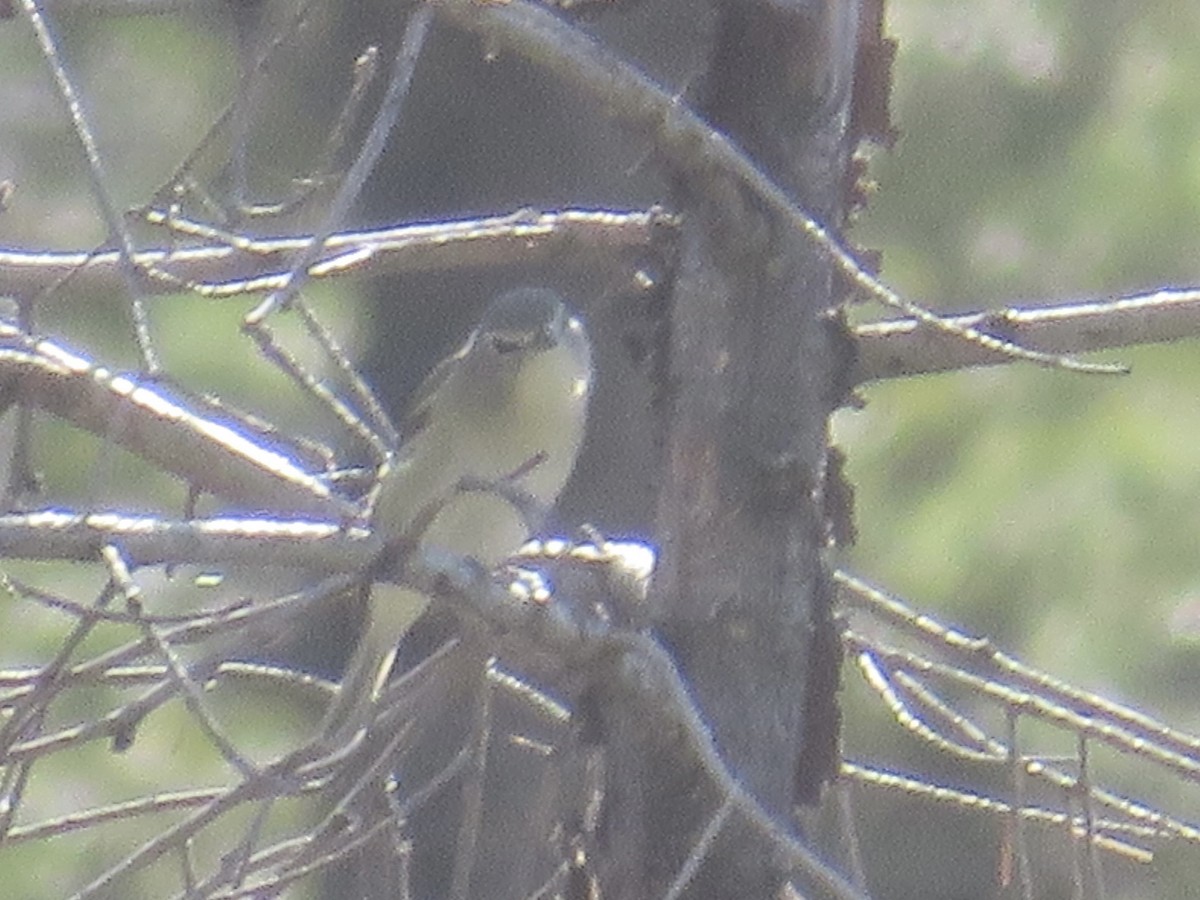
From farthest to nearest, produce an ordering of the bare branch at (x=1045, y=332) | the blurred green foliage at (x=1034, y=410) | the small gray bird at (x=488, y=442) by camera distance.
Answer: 1. the blurred green foliage at (x=1034, y=410)
2. the small gray bird at (x=488, y=442)
3. the bare branch at (x=1045, y=332)

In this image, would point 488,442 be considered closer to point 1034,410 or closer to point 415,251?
point 415,251

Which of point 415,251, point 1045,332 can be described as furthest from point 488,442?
point 1045,332

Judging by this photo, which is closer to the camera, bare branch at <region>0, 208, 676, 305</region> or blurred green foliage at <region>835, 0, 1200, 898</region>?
bare branch at <region>0, 208, 676, 305</region>

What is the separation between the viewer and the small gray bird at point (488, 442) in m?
3.79

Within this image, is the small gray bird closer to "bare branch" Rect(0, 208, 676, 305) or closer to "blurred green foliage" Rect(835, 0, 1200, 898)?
"bare branch" Rect(0, 208, 676, 305)

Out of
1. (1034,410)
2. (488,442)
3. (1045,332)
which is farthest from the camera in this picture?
(1034,410)

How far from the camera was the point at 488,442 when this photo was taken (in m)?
3.86

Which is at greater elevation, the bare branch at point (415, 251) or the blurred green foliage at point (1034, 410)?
the blurred green foliage at point (1034, 410)

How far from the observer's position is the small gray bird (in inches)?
149

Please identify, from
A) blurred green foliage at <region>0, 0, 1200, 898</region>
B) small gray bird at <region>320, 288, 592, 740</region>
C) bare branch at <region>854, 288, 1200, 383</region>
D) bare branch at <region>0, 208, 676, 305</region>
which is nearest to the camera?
bare branch at <region>854, 288, 1200, 383</region>

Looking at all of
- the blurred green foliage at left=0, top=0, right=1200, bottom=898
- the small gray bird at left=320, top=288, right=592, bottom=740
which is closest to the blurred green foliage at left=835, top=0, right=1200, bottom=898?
the blurred green foliage at left=0, top=0, right=1200, bottom=898

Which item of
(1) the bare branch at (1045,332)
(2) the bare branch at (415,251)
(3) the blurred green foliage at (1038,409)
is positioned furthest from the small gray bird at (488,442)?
(1) the bare branch at (1045,332)

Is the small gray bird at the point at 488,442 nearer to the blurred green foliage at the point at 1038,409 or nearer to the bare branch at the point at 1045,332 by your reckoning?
the blurred green foliage at the point at 1038,409

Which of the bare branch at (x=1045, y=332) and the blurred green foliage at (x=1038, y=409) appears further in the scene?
the blurred green foliage at (x=1038, y=409)
